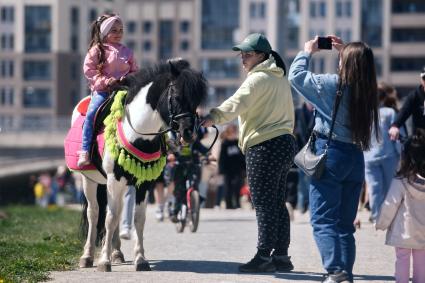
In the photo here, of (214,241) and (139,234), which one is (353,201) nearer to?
(139,234)

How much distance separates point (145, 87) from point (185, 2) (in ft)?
514

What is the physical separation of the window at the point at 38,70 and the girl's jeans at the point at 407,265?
13499cm

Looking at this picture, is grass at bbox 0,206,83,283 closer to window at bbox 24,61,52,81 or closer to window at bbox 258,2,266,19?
window at bbox 258,2,266,19

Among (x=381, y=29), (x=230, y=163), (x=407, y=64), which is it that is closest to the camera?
(x=230, y=163)

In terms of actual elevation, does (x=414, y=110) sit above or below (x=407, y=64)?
above

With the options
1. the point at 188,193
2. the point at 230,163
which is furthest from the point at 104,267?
the point at 230,163

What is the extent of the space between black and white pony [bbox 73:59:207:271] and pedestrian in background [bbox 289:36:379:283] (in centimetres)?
111

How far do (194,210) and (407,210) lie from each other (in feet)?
29.0

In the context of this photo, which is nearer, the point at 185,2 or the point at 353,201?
the point at 353,201

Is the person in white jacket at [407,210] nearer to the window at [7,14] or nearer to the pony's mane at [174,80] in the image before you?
the pony's mane at [174,80]

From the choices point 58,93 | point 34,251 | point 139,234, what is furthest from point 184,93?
point 58,93

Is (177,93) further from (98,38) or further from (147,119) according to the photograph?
(98,38)

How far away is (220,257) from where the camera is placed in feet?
44.2

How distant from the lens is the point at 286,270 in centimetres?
1196
